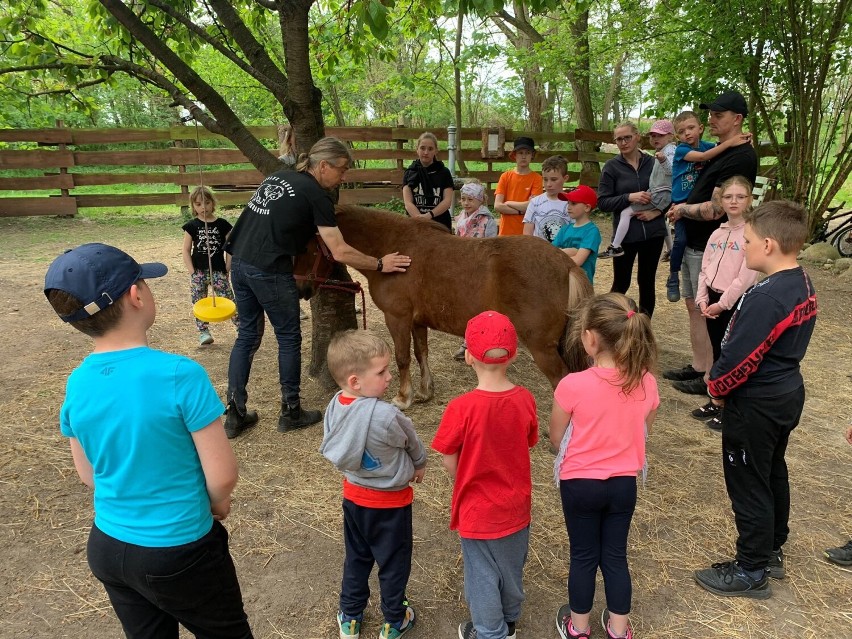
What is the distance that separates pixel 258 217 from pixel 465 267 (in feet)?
4.95

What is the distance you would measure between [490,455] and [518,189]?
4.17 meters

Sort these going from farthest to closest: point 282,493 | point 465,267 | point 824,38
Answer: point 824,38, point 465,267, point 282,493

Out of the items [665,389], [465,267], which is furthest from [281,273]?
[665,389]

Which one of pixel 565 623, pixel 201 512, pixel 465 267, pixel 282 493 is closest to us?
pixel 201 512

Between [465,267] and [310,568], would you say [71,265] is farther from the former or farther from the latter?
[465,267]

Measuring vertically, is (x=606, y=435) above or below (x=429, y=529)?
above

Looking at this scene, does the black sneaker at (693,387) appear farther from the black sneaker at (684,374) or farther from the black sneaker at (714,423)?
the black sneaker at (714,423)

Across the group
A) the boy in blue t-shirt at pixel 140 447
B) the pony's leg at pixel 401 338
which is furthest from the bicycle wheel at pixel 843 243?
the boy in blue t-shirt at pixel 140 447

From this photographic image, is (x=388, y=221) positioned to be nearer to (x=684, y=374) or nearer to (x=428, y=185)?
(x=428, y=185)

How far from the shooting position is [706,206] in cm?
418

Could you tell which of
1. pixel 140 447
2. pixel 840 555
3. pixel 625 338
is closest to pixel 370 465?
pixel 140 447

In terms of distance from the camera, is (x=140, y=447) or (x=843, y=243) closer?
(x=140, y=447)

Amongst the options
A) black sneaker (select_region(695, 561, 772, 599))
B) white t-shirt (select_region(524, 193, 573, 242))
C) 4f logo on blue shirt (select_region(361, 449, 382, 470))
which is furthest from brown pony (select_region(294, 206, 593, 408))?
4f logo on blue shirt (select_region(361, 449, 382, 470))

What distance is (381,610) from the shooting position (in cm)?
235
